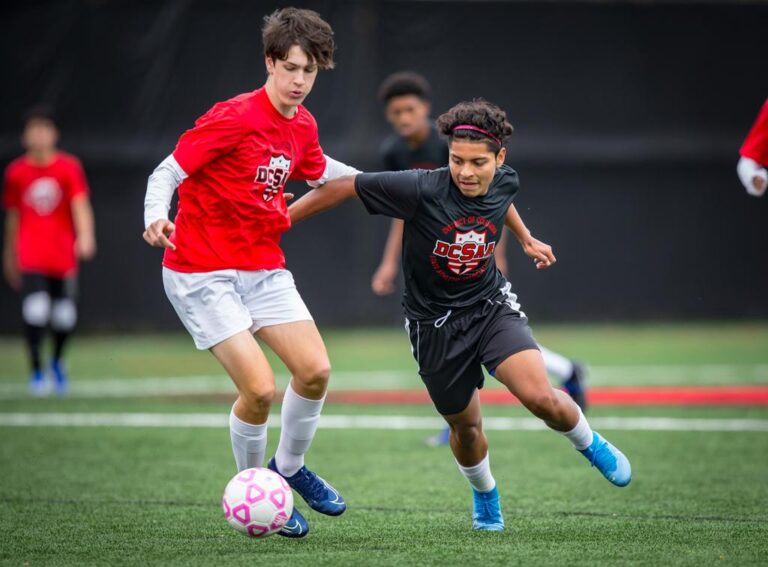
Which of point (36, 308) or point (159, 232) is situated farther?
point (36, 308)

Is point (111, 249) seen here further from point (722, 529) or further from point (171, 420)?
point (722, 529)

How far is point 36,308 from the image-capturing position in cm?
1040

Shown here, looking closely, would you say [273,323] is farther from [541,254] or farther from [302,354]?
[541,254]

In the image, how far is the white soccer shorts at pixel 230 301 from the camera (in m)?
5.02

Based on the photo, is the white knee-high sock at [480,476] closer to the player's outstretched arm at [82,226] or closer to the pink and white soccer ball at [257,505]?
the pink and white soccer ball at [257,505]

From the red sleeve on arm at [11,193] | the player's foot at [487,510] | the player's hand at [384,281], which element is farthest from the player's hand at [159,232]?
the red sleeve on arm at [11,193]

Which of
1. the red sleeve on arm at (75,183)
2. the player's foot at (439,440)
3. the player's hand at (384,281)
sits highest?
the red sleeve on arm at (75,183)

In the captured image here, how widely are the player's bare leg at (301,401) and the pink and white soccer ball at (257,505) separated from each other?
1.38ft

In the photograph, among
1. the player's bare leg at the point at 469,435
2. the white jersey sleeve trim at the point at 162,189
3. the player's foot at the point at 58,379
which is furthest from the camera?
the player's foot at the point at 58,379

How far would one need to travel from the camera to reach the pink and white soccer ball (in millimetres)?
4672

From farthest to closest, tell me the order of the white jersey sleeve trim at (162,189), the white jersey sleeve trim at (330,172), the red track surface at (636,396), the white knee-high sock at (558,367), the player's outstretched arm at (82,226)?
the player's outstretched arm at (82,226), the red track surface at (636,396), the white knee-high sock at (558,367), the white jersey sleeve trim at (330,172), the white jersey sleeve trim at (162,189)

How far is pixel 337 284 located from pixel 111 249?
2958 millimetres

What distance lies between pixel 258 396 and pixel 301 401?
0.30 metres

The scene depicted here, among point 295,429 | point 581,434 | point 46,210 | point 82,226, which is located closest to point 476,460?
point 581,434
